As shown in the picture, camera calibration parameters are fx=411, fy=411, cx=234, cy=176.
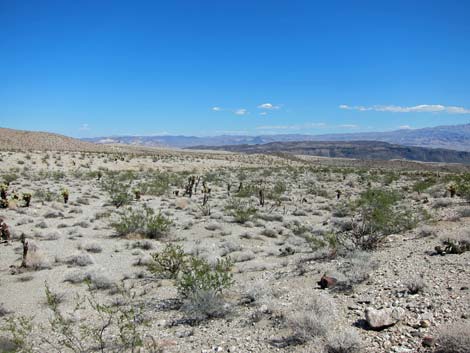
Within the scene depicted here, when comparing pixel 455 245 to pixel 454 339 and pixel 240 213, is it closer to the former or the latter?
pixel 454 339

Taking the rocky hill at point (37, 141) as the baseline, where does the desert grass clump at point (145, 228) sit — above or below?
below

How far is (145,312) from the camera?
759 centimetres

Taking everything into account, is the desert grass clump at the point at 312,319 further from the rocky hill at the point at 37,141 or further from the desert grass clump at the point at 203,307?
the rocky hill at the point at 37,141

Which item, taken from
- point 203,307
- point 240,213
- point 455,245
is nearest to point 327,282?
point 203,307

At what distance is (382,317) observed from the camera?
19.4 ft

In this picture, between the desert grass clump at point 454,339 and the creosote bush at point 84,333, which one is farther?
the creosote bush at point 84,333

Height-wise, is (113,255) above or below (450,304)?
below

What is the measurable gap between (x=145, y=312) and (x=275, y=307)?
2.42 metres

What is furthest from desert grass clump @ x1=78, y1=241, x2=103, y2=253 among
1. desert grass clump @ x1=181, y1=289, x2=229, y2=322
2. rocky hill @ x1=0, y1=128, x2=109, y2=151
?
rocky hill @ x1=0, y1=128, x2=109, y2=151

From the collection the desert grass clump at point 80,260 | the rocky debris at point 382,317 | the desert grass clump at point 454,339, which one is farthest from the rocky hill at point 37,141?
the desert grass clump at point 454,339

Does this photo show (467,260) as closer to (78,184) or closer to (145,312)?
(145,312)

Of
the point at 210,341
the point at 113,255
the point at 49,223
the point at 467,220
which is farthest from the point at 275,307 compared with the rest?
the point at 49,223

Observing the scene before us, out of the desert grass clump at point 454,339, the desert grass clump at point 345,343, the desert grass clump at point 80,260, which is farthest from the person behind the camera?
the desert grass clump at point 80,260

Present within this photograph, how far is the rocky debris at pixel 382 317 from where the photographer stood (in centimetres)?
586
